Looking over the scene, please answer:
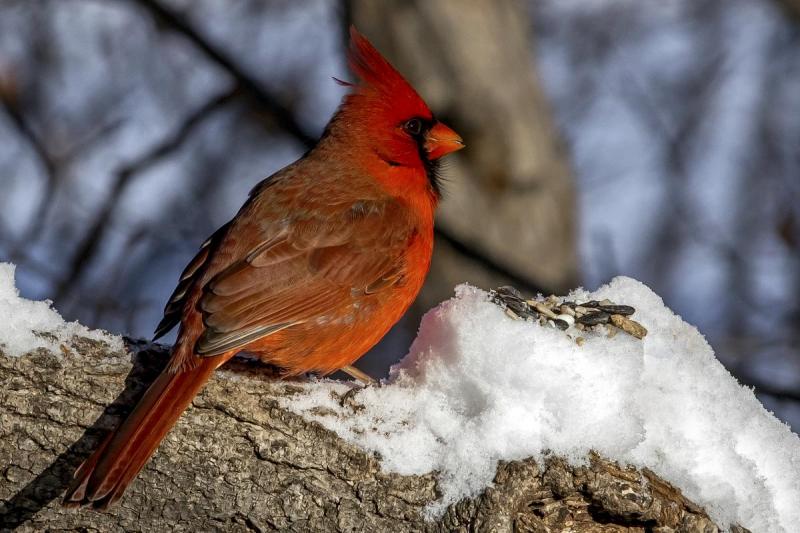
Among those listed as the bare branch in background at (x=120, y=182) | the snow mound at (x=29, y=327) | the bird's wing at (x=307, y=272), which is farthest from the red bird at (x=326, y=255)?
the bare branch in background at (x=120, y=182)

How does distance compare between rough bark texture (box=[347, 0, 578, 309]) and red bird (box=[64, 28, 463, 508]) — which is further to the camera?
rough bark texture (box=[347, 0, 578, 309])

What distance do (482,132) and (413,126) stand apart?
177 cm

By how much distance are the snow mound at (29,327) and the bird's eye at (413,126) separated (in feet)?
3.95

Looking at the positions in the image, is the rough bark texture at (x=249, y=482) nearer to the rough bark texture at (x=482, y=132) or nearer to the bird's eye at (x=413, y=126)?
the bird's eye at (x=413, y=126)

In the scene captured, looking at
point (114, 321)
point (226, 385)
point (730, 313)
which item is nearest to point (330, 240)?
point (226, 385)

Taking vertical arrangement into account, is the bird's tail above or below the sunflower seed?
below

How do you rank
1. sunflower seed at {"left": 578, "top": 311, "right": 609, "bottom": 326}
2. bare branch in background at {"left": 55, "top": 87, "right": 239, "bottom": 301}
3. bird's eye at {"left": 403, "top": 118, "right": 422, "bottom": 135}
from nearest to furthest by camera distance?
sunflower seed at {"left": 578, "top": 311, "right": 609, "bottom": 326}, bird's eye at {"left": 403, "top": 118, "right": 422, "bottom": 135}, bare branch in background at {"left": 55, "top": 87, "right": 239, "bottom": 301}

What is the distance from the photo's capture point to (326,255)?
289cm

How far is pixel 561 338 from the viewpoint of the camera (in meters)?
2.43

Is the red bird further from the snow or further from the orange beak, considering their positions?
the snow

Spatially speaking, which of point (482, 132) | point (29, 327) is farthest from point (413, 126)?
point (482, 132)

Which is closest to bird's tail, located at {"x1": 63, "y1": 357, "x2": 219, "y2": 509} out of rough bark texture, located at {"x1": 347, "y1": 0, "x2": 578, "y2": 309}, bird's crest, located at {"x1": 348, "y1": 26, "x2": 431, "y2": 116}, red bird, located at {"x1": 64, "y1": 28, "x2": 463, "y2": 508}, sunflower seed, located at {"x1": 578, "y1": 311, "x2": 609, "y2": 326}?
red bird, located at {"x1": 64, "y1": 28, "x2": 463, "y2": 508}

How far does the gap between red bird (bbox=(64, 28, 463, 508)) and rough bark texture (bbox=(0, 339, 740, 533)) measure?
0.40ft

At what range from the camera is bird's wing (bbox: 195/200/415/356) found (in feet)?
8.69
